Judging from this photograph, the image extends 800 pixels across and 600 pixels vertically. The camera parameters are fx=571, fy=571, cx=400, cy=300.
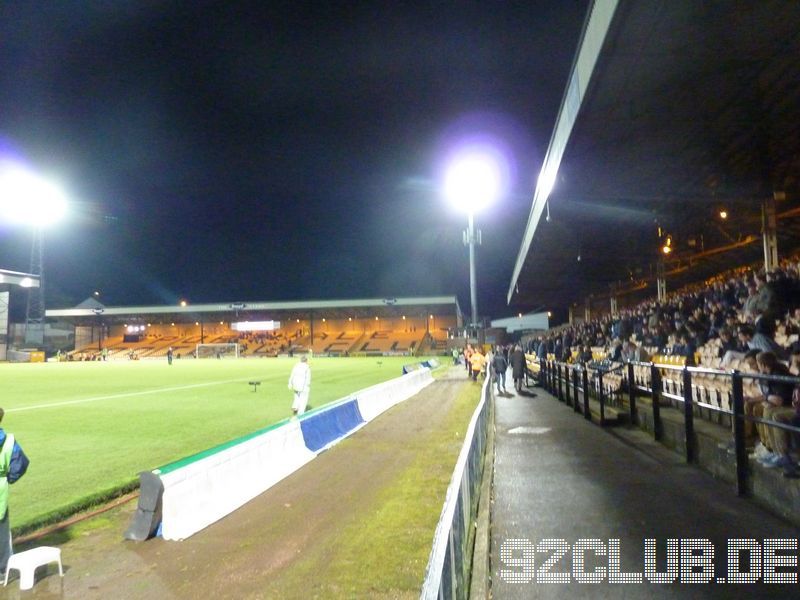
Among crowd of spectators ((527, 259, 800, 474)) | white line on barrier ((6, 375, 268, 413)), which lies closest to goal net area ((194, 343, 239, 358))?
white line on barrier ((6, 375, 268, 413))

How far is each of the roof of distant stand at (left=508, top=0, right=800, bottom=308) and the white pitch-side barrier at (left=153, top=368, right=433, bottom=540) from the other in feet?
21.0

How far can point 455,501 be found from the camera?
3363mm

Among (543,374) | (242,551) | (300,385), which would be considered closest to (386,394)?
(300,385)

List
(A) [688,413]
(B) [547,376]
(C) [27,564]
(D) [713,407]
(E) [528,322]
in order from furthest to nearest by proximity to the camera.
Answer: (E) [528,322] < (B) [547,376] < (A) [688,413] < (D) [713,407] < (C) [27,564]

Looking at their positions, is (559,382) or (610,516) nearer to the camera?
(610,516)

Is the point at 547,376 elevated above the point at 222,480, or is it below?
above

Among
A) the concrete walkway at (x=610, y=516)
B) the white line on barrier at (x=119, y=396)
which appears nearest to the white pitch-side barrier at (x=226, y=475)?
the concrete walkway at (x=610, y=516)

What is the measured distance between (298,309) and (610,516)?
8301cm

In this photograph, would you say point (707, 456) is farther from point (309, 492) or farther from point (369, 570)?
point (309, 492)

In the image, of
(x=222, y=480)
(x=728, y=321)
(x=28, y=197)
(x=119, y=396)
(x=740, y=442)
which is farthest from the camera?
(x=28, y=197)

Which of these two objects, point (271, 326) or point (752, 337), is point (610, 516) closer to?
point (752, 337)

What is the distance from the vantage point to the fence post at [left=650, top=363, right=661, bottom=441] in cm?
839

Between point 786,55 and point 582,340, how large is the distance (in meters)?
18.7

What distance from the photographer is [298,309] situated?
86562mm
